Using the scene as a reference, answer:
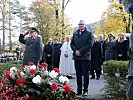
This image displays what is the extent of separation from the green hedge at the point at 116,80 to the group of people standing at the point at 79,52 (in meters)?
0.61

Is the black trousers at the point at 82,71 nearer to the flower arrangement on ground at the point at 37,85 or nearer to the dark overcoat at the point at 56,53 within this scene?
the flower arrangement on ground at the point at 37,85

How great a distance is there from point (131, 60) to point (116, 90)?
4.96 meters

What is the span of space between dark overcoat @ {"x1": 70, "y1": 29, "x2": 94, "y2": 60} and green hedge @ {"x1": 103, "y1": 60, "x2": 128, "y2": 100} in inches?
24.7

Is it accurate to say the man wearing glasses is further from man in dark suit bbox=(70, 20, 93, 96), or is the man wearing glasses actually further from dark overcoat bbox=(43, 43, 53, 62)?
dark overcoat bbox=(43, 43, 53, 62)

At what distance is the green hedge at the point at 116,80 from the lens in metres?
8.51

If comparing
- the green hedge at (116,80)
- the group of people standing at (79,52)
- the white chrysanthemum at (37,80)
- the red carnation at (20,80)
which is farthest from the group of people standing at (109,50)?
the red carnation at (20,80)

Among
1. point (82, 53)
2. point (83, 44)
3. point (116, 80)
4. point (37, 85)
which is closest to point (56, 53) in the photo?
point (83, 44)

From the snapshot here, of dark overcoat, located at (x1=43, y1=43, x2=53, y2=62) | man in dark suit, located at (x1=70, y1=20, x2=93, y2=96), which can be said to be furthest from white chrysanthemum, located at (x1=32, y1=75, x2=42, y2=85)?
dark overcoat, located at (x1=43, y1=43, x2=53, y2=62)

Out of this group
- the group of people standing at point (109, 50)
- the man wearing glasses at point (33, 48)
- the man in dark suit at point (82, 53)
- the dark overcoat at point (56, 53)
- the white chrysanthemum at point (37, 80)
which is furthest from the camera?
the dark overcoat at point (56, 53)

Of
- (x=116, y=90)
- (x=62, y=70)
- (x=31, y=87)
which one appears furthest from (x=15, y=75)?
(x=62, y=70)

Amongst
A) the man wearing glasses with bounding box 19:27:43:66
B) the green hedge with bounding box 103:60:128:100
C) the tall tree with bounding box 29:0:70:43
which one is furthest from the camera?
the tall tree with bounding box 29:0:70:43

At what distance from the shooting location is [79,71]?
939 cm

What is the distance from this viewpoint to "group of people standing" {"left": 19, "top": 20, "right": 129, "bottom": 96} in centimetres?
933

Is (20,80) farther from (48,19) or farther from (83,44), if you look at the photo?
(48,19)
